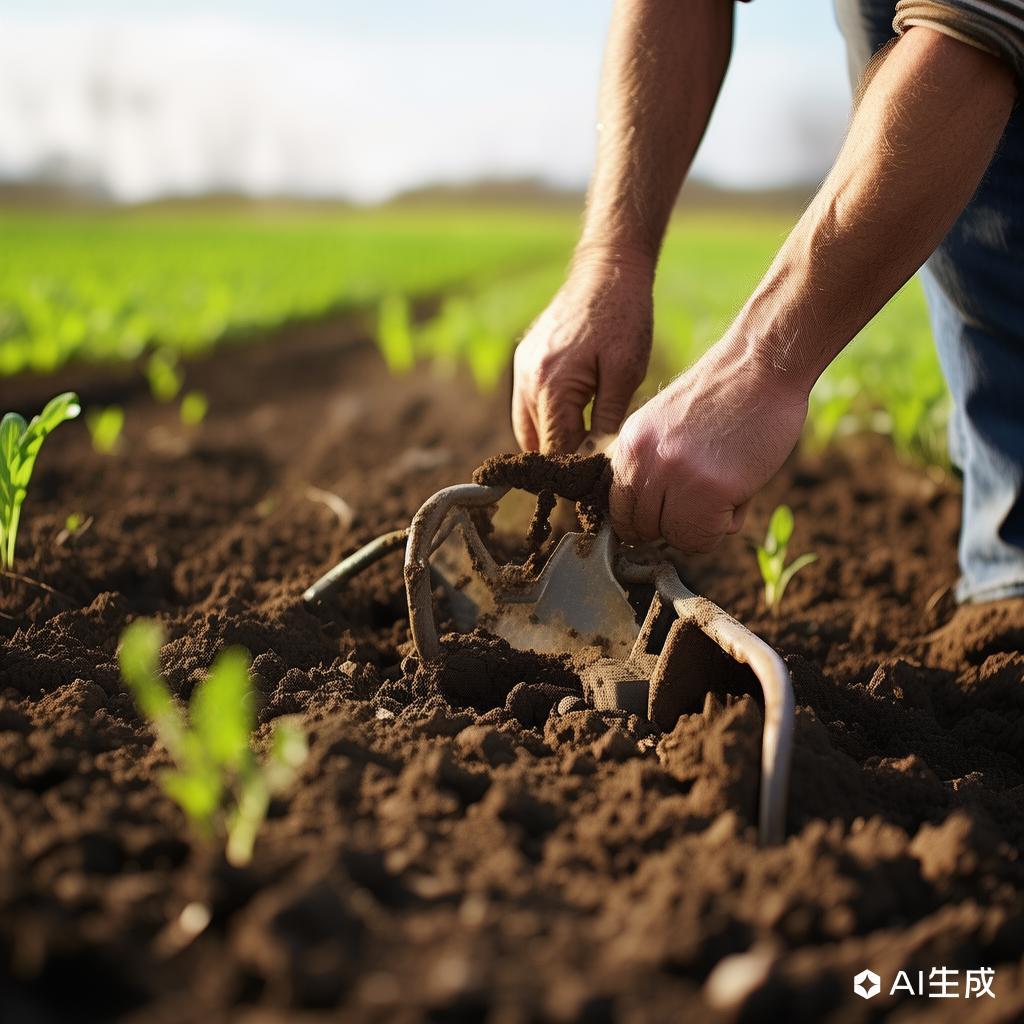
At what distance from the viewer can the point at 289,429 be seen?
5.48 m

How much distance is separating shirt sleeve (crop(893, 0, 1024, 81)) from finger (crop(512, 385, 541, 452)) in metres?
1.08

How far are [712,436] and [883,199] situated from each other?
48 centimetres

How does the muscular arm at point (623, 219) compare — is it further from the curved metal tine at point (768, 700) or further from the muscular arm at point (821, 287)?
the curved metal tine at point (768, 700)

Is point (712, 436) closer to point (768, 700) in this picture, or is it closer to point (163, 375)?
point (768, 700)

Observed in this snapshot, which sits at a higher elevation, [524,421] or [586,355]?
[586,355]

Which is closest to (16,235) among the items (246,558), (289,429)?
(289,429)

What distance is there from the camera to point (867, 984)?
3.61 feet

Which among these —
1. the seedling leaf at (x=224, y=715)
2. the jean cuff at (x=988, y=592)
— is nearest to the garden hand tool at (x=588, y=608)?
the seedling leaf at (x=224, y=715)

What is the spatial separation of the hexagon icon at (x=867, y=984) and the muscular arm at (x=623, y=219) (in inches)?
54.0

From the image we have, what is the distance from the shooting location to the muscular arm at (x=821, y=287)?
173cm

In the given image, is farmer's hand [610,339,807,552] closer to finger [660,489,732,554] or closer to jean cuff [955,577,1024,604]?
finger [660,489,732,554]

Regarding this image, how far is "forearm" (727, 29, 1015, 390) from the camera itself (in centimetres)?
173

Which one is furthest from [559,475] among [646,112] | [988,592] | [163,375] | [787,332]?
[163,375]

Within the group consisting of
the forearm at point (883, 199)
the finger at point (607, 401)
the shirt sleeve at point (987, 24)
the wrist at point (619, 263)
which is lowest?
the finger at point (607, 401)
